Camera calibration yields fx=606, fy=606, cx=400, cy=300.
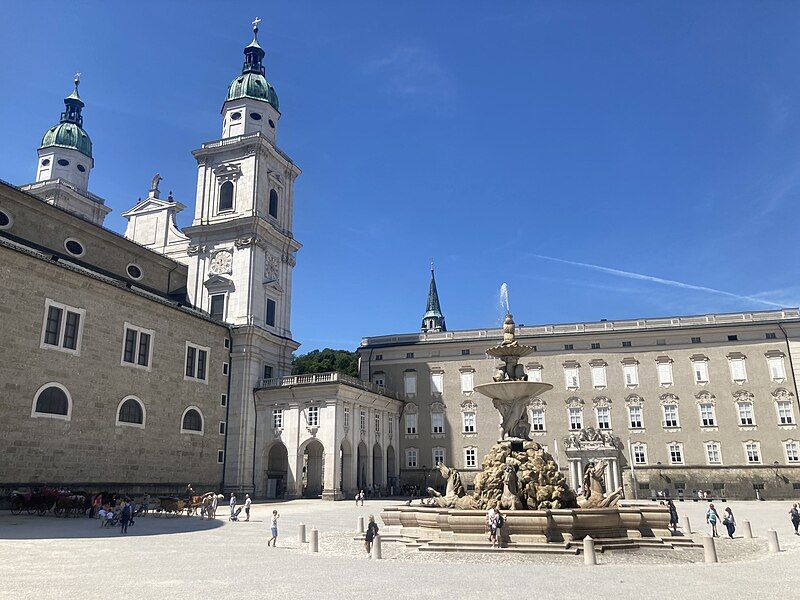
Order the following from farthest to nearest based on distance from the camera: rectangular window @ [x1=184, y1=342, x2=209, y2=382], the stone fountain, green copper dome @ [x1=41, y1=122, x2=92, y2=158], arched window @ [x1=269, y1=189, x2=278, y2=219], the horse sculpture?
green copper dome @ [x1=41, y1=122, x2=92, y2=158] < arched window @ [x1=269, y1=189, x2=278, y2=219] < rectangular window @ [x1=184, y1=342, x2=209, y2=382] < the horse sculpture < the stone fountain

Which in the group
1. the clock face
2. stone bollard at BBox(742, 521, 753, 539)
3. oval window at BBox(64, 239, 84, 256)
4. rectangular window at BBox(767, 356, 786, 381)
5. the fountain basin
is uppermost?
the clock face

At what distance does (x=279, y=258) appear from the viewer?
52812mm

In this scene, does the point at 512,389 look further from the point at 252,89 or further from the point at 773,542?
the point at 252,89

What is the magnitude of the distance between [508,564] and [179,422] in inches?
1197

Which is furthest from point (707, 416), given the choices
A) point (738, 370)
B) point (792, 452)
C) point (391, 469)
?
point (391, 469)

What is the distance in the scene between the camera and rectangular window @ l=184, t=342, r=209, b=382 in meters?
41.9

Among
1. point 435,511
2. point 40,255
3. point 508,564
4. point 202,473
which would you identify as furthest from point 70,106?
point 508,564

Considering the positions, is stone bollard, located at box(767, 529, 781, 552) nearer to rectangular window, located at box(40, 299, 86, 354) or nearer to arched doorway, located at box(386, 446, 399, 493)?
rectangular window, located at box(40, 299, 86, 354)

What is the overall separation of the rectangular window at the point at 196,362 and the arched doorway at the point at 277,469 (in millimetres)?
8727

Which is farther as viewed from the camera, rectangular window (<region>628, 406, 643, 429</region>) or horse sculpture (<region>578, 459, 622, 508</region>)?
rectangular window (<region>628, 406, 643, 429</region>)

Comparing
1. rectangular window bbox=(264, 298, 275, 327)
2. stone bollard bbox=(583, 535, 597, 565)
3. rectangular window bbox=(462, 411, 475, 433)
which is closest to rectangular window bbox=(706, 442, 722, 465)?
rectangular window bbox=(462, 411, 475, 433)

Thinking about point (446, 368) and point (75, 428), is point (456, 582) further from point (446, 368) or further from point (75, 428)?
point (446, 368)

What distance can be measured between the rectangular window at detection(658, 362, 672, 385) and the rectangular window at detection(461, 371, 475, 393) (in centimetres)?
1555

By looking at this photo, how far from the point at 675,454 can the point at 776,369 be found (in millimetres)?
10419
